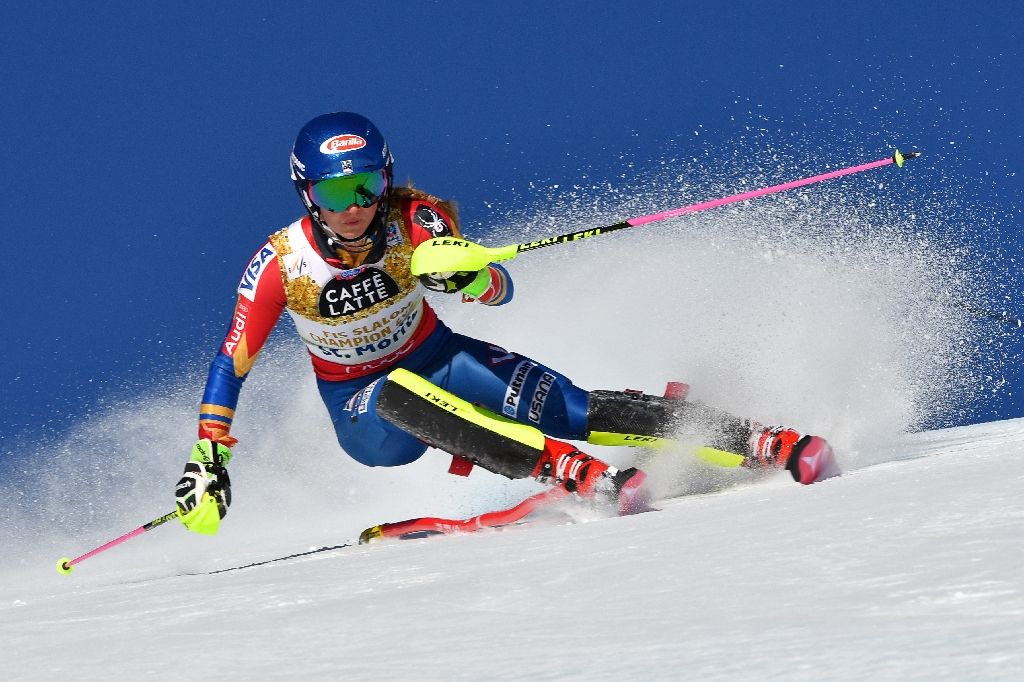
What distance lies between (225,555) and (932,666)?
3176 millimetres

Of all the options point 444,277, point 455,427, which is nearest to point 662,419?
point 455,427

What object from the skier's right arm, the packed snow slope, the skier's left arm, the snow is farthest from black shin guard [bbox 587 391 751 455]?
the skier's right arm

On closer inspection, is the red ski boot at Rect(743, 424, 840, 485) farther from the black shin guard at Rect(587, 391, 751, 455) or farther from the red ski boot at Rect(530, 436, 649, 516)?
the red ski boot at Rect(530, 436, 649, 516)

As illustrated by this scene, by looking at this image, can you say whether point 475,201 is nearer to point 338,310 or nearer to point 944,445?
point 338,310

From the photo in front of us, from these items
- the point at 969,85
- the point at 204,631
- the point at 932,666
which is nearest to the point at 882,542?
the point at 932,666

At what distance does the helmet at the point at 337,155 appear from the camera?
11.2 ft

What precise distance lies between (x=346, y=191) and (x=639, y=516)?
122cm

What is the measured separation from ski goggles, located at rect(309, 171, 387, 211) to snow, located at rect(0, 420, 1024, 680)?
3.59 feet

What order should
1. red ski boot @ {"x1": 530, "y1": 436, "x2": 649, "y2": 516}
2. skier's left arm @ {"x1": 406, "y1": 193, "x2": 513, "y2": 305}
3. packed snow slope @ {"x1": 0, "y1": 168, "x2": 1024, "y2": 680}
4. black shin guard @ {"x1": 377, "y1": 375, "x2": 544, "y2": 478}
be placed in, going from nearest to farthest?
1. packed snow slope @ {"x1": 0, "y1": 168, "x2": 1024, "y2": 680}
2. red ski boot @ {"x1": 530, "y1": 436, "x2": 649, "y2": 516}
3. black shin guard @ {"x1": 377, "y1": 375, "x2": 544, "y2": 478}
4. skier's left arm @ {"x1": 406, "y1": 193, "x2": 513, "y2": 305}

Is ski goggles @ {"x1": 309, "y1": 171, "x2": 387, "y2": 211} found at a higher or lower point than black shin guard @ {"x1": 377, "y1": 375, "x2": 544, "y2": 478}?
higher

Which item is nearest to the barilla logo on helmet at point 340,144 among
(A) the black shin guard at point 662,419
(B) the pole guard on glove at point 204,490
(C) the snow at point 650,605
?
(B) the pole guard on glove at point 204,490

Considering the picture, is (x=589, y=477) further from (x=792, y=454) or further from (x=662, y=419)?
(x=792, y=454)

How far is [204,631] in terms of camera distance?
1.98 meters

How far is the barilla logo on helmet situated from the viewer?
3.42 meters
